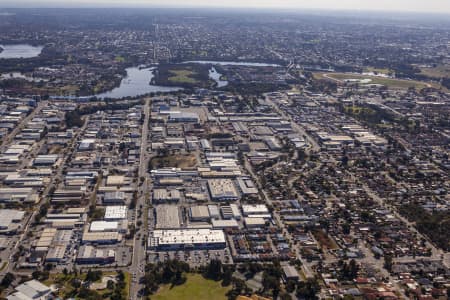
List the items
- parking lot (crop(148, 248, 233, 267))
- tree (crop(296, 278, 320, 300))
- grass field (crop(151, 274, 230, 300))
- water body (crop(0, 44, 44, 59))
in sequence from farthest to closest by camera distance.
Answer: water body (crop(0, 44, 44, 59)), parking lot (crop(148, 248, 233, 267)), tree (crop(296, 278, 320, 300)), grass field (crop(151, 274, 230, 300))

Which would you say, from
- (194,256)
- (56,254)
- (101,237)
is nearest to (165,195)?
(101,237)

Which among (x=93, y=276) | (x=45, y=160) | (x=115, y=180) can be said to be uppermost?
(x=45, y=160)

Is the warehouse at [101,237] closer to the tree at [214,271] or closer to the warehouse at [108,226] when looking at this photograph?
the warehouse at [108,226]

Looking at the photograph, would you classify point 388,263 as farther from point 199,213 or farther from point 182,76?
point 182,76

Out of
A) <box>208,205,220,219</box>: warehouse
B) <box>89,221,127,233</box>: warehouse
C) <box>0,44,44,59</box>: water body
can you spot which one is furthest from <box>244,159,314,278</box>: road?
<box>0,44,44,59</box>: water body

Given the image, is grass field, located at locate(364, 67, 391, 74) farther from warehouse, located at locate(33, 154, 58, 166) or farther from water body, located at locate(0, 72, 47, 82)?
warehouse, located at locate(33, 154, 58, 166)

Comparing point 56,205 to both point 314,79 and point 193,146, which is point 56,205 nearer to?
point 193,146

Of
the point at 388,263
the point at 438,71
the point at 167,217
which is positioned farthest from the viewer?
the point at 438,71
